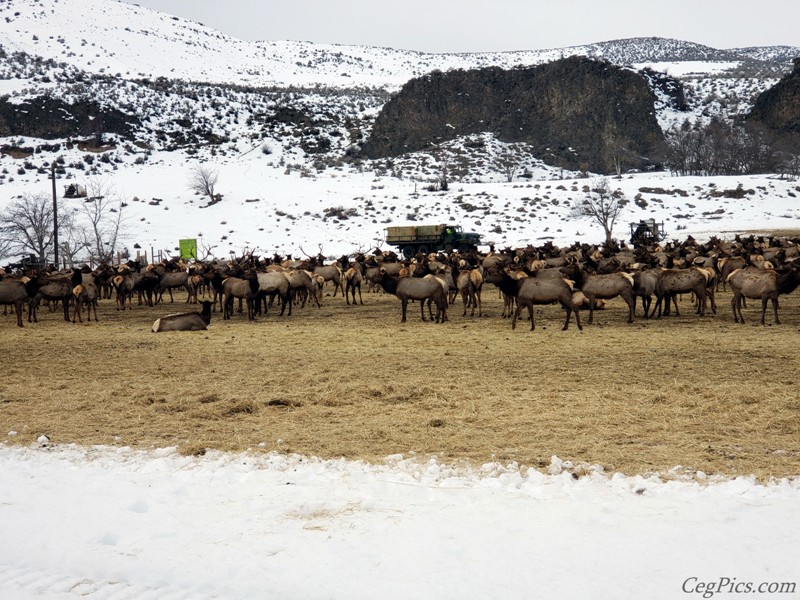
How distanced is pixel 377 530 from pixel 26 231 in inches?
1979

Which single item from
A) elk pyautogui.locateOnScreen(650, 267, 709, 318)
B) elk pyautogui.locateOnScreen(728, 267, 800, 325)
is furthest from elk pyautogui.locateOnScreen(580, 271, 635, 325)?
elk pyautogui.locateOnScreen(728, 267, 800, 325)

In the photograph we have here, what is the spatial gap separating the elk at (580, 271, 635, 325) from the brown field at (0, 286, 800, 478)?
746mm

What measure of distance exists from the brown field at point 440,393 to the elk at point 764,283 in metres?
0.66

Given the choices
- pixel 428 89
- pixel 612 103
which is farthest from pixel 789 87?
pixel 428 89

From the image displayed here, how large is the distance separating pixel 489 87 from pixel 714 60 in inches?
3335

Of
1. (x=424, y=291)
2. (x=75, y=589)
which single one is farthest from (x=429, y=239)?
(x=75, y=589)

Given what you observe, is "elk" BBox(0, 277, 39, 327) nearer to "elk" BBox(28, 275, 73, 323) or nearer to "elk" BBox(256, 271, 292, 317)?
"elk" BBox(28, 275, 73, 323)

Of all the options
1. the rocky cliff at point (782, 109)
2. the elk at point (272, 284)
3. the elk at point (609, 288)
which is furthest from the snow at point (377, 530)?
the rocky cliff at point (782, 109)

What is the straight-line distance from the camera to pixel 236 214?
62.2 m

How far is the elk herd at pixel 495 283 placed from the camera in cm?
1799

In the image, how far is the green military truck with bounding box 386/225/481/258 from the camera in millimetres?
49188

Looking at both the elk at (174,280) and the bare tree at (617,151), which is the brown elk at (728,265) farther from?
the bare tree at (617,151)

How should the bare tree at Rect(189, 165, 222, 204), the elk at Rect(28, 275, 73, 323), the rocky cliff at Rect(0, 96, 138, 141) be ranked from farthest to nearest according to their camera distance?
1. the rocky cliff at Rect(0, 96, 138, 141)
2. the bare tree at Rect(189, 165, 222, 204)
3. the elk at Rect(28, 275, 73, 323)

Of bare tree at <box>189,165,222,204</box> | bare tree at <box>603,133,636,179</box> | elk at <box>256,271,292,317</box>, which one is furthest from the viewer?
bare tree at <box>603,133,636,179</box>
